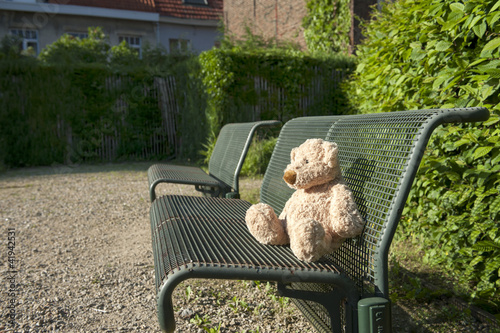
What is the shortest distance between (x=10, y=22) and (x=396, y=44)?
1856cm

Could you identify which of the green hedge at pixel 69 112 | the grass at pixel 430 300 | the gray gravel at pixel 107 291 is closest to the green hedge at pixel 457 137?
the grass at pixel 430 300

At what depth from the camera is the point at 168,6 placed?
792 inches

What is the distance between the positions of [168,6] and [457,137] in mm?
19368

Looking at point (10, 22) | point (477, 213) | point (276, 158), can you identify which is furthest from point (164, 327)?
point (10, 22)

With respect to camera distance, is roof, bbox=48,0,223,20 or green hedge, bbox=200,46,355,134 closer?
green hedge, bbox=200,46,355,134

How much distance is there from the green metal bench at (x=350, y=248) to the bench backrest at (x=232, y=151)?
151 cm

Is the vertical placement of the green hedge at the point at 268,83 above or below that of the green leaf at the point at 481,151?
above

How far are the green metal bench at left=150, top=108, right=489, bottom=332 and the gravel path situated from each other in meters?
0.62

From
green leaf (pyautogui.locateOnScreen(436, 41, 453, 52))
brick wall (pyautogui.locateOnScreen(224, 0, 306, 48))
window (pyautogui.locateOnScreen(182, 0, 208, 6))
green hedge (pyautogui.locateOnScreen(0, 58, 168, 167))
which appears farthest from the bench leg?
window (pyautogui.locateOnScreen(182, 0, 208, 6))

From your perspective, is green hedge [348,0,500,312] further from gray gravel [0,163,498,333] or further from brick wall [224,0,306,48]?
brick wall [224,0,306,48]

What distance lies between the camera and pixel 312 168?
76.5 inches

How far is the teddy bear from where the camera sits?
5.76 feet

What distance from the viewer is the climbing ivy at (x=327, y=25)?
35.8ft

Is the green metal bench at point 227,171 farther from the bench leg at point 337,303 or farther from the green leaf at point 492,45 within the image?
the bench leg at point 337,303
